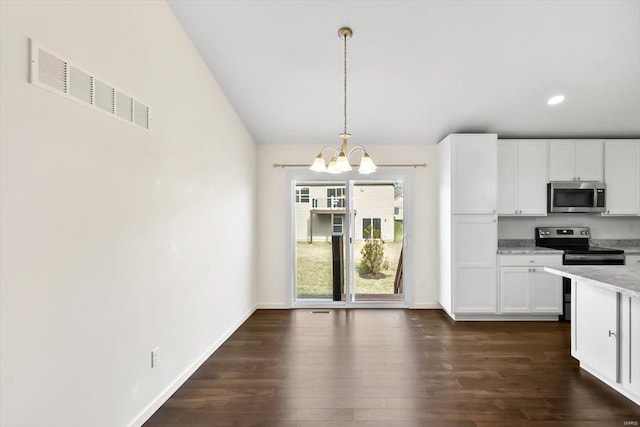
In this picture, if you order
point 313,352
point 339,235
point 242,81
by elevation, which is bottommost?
point 313,352

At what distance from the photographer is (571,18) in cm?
278

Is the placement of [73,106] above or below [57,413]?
above

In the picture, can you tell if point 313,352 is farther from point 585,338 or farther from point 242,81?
point 242,81

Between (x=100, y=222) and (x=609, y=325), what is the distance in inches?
141

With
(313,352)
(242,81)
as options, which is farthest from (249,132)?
(313,352)

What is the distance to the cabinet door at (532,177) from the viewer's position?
14.5ft

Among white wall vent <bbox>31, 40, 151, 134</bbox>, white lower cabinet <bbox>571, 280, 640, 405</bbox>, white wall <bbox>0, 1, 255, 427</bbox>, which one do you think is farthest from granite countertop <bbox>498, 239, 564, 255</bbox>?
white wall vent <bbox>31, 40, 151, 134</bbox>

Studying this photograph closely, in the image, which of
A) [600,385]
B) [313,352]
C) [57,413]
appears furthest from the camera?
[313,352]


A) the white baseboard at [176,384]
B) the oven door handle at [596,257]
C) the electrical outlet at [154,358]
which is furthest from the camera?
the oven door handle at [596,257]

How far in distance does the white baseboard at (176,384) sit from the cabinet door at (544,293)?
3.78 metres

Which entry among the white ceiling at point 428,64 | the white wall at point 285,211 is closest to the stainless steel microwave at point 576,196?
the white ceiling at point 428,64

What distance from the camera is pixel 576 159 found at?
14.5ft

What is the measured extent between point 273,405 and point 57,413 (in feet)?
4.29

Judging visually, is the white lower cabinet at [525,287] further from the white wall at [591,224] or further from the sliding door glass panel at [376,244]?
the sliding door glass panel at [376,244]
